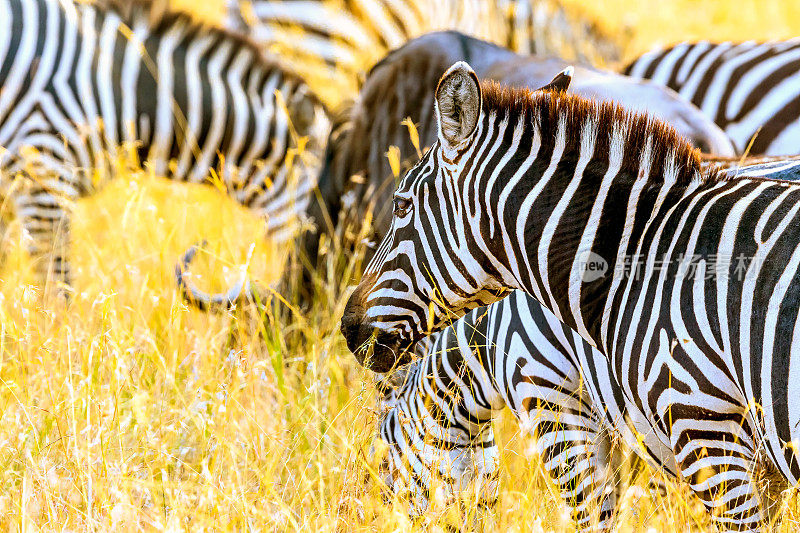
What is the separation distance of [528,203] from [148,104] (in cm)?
373

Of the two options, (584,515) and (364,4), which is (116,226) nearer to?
(364,4)

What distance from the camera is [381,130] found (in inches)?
188

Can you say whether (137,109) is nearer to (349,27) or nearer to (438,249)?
(349,27)

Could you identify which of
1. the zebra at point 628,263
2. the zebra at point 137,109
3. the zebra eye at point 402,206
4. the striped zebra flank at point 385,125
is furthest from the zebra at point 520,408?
the zebra at point 137,109

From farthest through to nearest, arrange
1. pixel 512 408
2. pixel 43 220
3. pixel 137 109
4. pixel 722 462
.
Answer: pixel 137 109 < pixel 43 220 < pixel 512 408 < pixel 722 462

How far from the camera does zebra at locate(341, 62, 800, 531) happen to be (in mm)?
2232

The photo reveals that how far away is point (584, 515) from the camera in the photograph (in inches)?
112

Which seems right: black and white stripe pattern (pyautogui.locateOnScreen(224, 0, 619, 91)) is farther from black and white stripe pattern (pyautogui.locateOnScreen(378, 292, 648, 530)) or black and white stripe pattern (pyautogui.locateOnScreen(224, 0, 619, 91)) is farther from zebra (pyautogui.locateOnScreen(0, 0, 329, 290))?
black and white stripe pattern (pyautogui.locateOnScreen(378, 292, 648, 530))

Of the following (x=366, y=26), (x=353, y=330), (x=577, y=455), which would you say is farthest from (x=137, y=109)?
(x=577, y=455)

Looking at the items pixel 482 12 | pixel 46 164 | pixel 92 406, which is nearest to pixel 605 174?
pixel 92 406

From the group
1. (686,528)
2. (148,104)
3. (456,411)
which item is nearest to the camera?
(686,528)

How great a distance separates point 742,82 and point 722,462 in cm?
359

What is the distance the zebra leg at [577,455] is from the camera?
9.25 ft

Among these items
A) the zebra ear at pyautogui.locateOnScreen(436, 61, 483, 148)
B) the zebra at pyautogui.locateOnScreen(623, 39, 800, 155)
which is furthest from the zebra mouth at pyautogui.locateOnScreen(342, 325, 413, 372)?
the zebra at pyautogui.locateOnScreen(623, 39, 800, 155)
